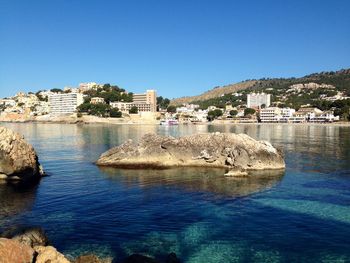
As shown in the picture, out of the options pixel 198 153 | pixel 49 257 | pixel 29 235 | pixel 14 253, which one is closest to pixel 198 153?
pixel 198 153

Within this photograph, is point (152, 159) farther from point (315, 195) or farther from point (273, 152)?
point (315, 195)

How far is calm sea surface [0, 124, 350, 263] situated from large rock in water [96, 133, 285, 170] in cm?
322

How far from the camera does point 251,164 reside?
37.3 meters

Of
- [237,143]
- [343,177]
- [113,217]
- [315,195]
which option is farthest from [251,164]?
[113,217]

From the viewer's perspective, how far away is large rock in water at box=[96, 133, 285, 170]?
38094 mm

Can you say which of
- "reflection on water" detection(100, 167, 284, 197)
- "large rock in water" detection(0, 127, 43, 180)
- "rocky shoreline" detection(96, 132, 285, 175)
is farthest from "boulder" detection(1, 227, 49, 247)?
"rocky shoreline" detection(96, 132, 285, 175)

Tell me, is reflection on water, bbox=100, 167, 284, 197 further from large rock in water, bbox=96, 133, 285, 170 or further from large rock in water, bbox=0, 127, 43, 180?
large rock in water, bbox=0, 127, 43, 180

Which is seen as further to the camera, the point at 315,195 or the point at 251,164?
the point at 251,164

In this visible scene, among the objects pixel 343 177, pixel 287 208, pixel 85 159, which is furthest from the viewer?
pixel 85 159

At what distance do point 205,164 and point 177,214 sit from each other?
17586mm

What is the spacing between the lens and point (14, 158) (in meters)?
29.5

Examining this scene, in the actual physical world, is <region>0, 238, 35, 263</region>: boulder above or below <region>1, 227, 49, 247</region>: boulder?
above

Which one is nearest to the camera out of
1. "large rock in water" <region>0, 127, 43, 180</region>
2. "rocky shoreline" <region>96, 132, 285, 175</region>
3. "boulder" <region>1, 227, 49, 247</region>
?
"boulder" <region>1, 227, 49, 247</region>

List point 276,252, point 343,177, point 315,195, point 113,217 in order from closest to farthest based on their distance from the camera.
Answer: point 276,252 → point 113,217 → point 315,195 → point 343,177
